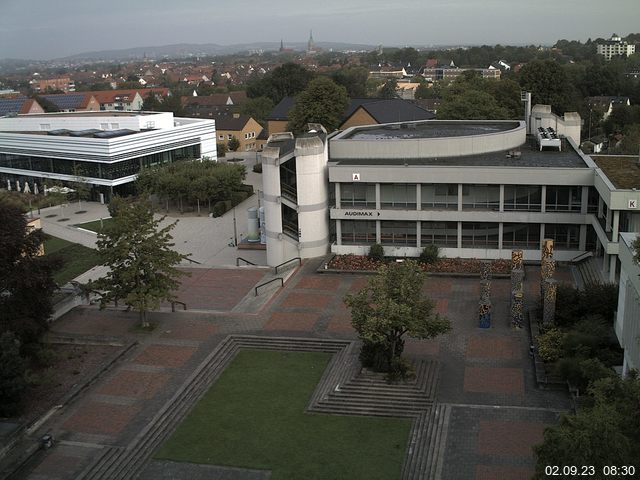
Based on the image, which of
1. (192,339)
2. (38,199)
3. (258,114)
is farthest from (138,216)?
(258,114)

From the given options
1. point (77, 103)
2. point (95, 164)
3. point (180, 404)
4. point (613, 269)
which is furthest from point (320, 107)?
point (77, 103)

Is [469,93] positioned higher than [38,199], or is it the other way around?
[469,93]

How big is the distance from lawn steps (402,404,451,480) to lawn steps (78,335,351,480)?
574 cm

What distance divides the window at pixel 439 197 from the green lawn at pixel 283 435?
14639 mm

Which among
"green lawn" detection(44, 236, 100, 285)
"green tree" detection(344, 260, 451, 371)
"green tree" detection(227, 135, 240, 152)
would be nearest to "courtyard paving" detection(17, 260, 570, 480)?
"green tree" detection(344, 260, 451, 371)

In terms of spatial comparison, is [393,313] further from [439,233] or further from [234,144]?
[234,144]

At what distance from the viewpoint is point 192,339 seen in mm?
28234

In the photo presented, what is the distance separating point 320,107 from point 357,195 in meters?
36.9

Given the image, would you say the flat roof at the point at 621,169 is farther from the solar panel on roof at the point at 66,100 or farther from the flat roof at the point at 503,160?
the solar panel on roof at the point at 66,100

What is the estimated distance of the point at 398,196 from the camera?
122 feet

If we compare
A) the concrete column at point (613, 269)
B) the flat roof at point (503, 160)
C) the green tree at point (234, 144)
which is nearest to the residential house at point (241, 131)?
the green tree at point (234, 144)

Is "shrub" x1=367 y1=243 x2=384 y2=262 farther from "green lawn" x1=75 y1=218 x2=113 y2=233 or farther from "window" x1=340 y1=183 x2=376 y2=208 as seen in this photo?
"green lawn" x1=75 y1=218 x2=113 y2=233

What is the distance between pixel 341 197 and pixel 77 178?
3337 centimetres

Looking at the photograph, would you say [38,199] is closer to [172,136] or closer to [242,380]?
[172,136]
